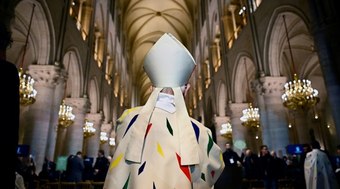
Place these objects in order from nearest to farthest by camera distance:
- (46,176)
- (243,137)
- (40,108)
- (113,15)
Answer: (46,176) → (40,108) → (243,137) → (113,15)

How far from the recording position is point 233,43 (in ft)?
46.9

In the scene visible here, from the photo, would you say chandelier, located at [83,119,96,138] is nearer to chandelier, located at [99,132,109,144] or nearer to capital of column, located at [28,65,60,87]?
chandelier, located at [99,132,109,144]

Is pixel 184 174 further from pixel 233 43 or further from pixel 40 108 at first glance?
pixel 233 43

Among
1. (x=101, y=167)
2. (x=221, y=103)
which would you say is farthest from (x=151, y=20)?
(x=101, y=167)

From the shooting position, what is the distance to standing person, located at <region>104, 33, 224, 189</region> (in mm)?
1451

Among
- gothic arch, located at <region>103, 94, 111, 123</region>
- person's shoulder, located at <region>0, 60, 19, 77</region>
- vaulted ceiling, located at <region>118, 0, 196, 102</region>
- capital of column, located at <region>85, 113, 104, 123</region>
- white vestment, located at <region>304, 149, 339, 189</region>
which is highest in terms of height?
vaulted ceiling, located at <region>118, 0, 196, 102</region>

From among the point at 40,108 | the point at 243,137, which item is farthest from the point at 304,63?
the point at 40,108

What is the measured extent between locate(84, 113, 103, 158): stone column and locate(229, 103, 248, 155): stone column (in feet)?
25.2

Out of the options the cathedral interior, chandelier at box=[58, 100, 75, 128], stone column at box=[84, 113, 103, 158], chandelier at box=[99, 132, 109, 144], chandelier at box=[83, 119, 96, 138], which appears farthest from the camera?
chandelier at box=[99, 132, 109, 144]

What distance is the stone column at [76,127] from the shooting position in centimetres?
1262

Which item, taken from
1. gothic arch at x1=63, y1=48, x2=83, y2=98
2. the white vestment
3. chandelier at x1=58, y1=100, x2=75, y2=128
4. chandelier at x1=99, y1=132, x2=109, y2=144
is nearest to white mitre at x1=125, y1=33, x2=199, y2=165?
the white vestment

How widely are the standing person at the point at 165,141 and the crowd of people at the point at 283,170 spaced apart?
2.86m

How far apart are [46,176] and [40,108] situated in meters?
2.37

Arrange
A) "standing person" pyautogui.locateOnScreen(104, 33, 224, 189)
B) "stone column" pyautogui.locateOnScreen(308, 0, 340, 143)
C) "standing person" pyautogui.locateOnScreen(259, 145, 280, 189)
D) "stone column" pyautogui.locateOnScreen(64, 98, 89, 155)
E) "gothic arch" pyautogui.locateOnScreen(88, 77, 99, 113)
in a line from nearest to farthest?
"standing person" pyautogui.locateOnScreen(104, 33, 224, 189) < "stone column" pyautogui.locateOnScreen(308, 0, 340, 143) < "standing person" pyautogui.locateOnScreen(259, 145, 280, 189) < "stone column" pyautogui.locateOnScreen(64, 98, 89, 155) < "gothic arch" pyautogui.locateOnScreen(88, 77, 99, 113)
